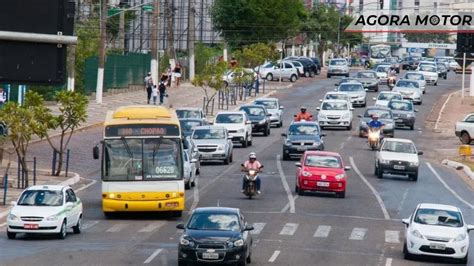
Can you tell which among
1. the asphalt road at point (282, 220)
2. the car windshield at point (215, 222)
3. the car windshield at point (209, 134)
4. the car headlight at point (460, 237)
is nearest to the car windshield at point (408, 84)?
the asphalt road at point (282, 220)

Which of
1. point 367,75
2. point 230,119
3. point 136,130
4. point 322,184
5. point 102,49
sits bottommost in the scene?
point 322,184

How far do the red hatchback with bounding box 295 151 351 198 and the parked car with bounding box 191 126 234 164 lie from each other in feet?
31.4

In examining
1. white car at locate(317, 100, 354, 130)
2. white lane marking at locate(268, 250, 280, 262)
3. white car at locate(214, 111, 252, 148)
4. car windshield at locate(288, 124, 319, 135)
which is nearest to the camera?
white lane marking at locate(268, 250, 280, 262)

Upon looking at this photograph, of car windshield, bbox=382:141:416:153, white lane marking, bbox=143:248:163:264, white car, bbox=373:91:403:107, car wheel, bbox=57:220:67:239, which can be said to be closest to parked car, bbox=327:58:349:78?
white car, bbox=373:91:403:107

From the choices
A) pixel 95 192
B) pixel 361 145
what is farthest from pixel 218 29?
pixel 95 192

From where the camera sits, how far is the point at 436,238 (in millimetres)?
28922

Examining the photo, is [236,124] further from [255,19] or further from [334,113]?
[255,19]

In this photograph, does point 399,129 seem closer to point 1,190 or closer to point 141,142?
point 1,190

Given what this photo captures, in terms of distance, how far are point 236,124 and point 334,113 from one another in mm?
11367

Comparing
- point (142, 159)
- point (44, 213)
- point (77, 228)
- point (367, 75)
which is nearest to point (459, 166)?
point (142, 159)

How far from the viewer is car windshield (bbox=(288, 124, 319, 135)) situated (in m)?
54.8

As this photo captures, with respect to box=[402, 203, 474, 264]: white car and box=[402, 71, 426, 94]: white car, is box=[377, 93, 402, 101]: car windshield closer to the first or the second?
box=[402, 71, 426, 94]: white car

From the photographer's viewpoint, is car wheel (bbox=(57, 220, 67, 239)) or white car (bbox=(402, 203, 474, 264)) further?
car wheel (bbox=(57, 220, 67, 239))

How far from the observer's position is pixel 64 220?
31141 millimetres
